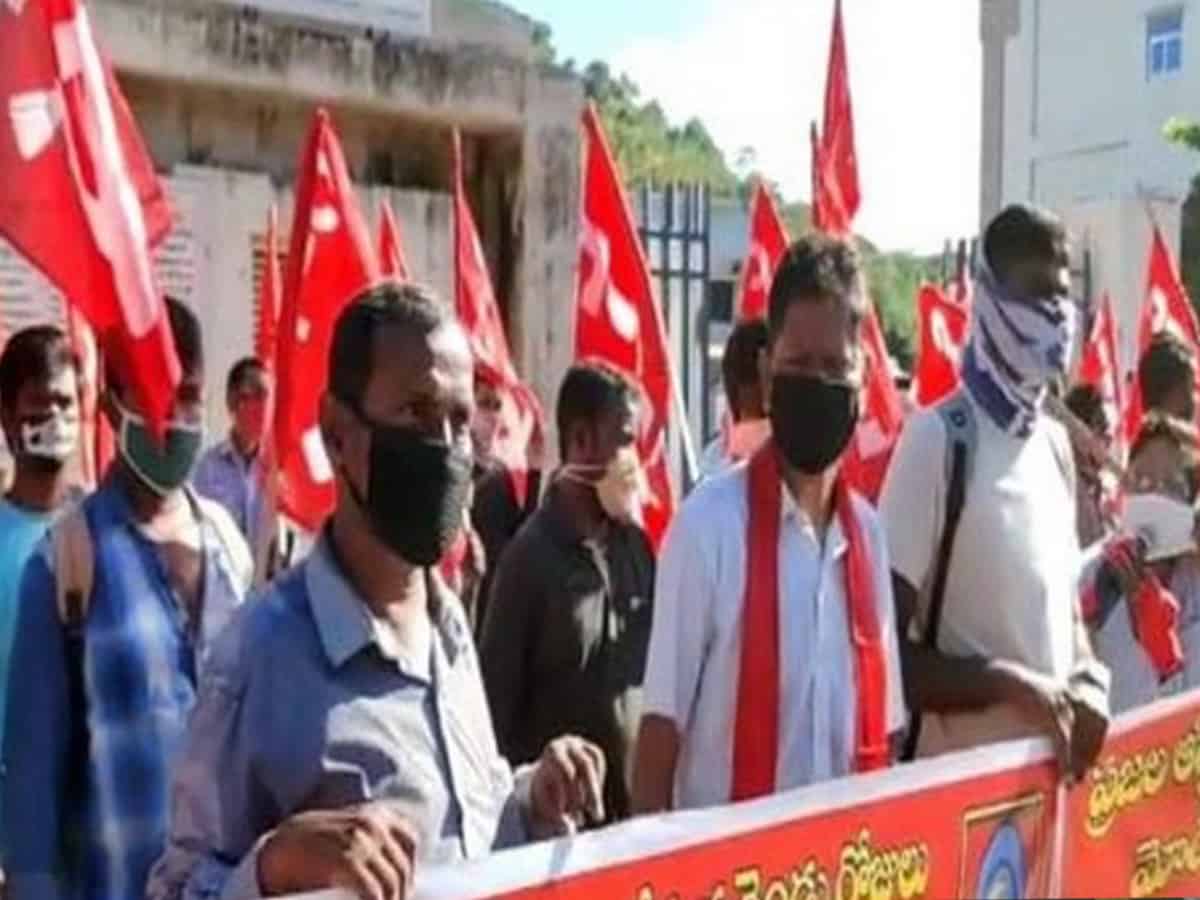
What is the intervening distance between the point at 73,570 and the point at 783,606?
1.05m

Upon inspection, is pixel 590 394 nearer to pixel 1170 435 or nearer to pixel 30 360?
pixel 30 360

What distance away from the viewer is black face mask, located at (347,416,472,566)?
3041mm

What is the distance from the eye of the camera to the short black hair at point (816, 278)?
4.13m

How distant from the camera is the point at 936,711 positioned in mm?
4531

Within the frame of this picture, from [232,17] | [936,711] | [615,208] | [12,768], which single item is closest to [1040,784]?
[936,711]

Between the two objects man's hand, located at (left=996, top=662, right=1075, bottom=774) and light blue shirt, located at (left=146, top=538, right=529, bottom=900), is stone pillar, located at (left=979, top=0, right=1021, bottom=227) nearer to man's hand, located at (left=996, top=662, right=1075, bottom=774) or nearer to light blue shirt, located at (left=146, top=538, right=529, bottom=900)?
man's hand, located at (left=996, top=662, right=1075, bottom=774)

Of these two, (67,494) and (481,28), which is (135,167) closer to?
(67,494)

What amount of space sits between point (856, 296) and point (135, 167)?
1803 mm

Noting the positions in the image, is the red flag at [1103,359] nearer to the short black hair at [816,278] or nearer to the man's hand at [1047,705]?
the man's hand at [1047,705]

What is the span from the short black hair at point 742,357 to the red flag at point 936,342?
12.3 ft

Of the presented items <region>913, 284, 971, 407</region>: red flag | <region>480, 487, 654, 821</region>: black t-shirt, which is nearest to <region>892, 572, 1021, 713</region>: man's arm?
<region>480, 487, 654, 821</region>: black t-shirt

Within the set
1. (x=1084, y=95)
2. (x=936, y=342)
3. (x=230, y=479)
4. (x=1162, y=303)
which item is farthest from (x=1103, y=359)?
(x=1084, y=95)

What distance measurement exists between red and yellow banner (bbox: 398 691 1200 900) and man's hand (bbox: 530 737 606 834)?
0.04 meters

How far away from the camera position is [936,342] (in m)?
10.6
